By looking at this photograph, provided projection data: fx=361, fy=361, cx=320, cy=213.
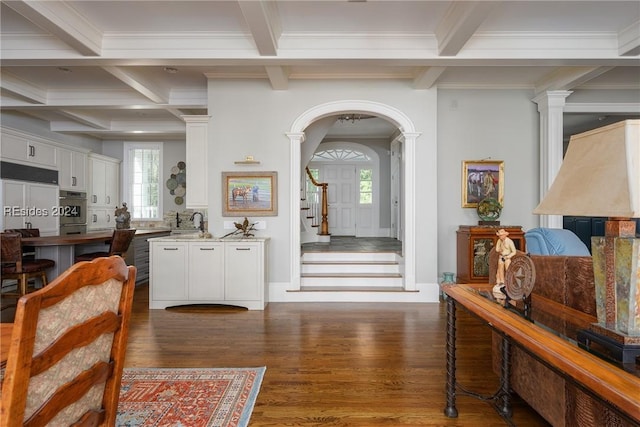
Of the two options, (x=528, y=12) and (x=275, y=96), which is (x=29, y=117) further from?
(x=528, y=12)

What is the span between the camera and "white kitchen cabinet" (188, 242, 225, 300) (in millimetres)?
4594

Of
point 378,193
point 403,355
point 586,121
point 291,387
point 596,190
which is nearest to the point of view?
point 596,190

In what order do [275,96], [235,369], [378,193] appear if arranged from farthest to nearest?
[378,193]
[275,96]
[235,369]

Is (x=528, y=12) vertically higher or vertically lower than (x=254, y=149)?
higher

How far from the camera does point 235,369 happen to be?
2.80 meters

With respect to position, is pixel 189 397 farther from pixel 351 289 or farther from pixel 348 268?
pixel 348 268

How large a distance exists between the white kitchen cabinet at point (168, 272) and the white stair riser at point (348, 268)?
1.75 metres

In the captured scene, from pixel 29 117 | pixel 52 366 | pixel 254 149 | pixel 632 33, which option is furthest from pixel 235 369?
pixel 29 117

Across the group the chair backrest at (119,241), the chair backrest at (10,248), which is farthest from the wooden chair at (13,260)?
the chair backrest at (119,241)

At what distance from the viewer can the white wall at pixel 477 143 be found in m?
5.53

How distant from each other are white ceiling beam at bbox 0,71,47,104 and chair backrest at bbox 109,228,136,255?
8.49 ft

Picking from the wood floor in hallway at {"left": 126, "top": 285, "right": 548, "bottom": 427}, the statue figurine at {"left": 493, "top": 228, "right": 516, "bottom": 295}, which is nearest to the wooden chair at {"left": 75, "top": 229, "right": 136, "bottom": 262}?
the wood floor in hallway at {"left": 126, "top": 285, "right": 548, "bottom": 427}

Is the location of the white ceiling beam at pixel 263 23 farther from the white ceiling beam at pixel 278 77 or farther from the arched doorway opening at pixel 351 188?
the arched doorway opening at pixel 351 188

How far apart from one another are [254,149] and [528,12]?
3.49 m
